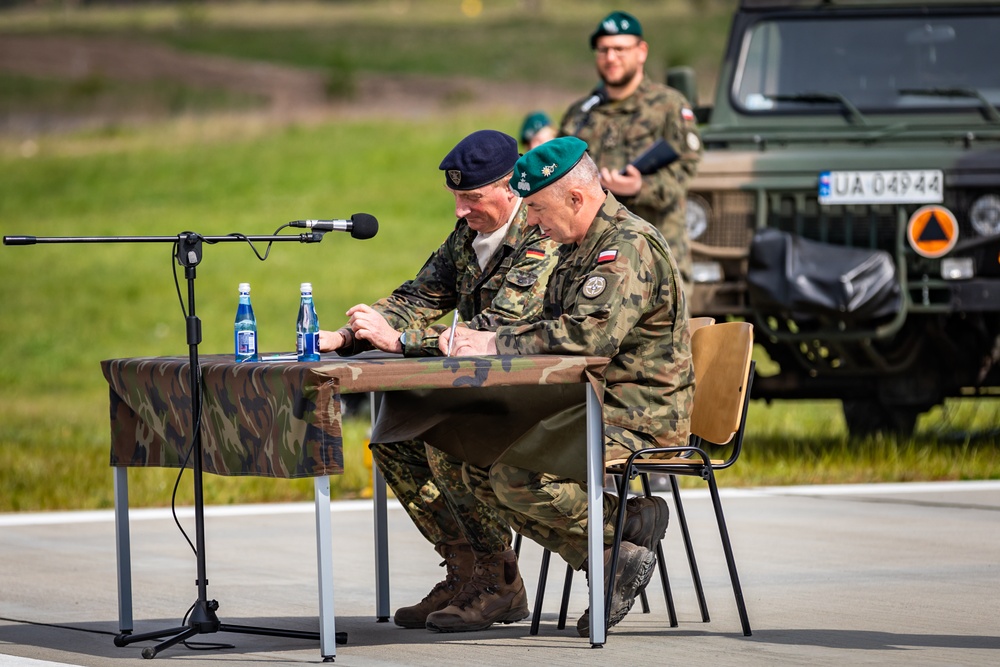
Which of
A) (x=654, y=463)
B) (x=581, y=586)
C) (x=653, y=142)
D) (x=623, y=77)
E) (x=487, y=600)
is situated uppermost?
(x=623, y=77)

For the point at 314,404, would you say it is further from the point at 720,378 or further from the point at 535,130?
the point at 535,130

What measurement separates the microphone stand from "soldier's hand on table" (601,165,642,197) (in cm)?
334

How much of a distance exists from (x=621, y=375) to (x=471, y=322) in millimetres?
536

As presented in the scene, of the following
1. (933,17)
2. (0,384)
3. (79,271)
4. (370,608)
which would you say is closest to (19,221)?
(79,271)

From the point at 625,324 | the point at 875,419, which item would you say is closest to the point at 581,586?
the point at 625,324

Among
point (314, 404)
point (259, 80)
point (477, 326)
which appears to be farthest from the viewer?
point (259, 80)

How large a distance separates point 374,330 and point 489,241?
19.5 inches

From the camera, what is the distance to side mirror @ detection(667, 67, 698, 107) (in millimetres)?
11000

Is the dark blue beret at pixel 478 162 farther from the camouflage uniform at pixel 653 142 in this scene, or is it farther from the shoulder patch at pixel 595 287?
the camouflage uniform at pixel 653 142

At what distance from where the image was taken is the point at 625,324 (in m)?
5.63

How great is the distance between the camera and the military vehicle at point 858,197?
9703 mm

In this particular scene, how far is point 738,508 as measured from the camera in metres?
9.02

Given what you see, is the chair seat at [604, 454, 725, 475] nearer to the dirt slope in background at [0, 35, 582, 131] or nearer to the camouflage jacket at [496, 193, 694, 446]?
the camouflage jacket at [496, 193, 694, 446]

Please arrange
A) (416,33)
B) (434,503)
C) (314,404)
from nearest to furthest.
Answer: (314,404) → (434,503) → (416,33)
